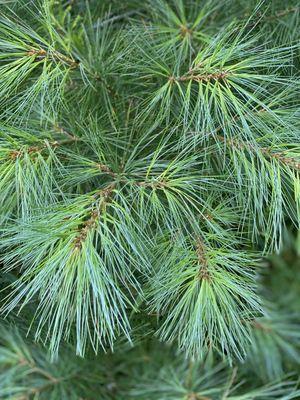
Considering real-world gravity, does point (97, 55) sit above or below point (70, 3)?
below

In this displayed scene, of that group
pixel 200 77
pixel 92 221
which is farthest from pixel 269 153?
pixel 92 221

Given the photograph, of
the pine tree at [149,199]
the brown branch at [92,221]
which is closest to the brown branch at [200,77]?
the pine tree at [149,199]

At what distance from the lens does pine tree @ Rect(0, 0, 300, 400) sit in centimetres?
69

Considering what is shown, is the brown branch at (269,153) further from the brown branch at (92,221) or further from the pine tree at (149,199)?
the brown branch at (92,221)

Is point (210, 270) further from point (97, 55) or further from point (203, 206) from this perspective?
point (97, 55)

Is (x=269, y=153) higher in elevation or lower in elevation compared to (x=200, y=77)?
lower

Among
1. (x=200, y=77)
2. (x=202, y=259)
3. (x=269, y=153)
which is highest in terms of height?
(x=200, y=77)

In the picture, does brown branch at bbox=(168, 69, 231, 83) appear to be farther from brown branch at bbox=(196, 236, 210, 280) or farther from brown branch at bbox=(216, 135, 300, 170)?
brown branch at bbox=(196, 236, 210, 280)

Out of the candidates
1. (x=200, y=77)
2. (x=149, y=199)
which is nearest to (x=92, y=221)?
(x=149, y=199)

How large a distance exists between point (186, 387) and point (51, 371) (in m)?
0.21

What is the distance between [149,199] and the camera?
0.71m

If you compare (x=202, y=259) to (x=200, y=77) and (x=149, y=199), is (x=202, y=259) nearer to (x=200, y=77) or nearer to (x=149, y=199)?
(x=149, y=199)

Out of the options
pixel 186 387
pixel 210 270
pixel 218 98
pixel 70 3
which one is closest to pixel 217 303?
pixel 210 270

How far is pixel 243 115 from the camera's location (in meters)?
0.73
